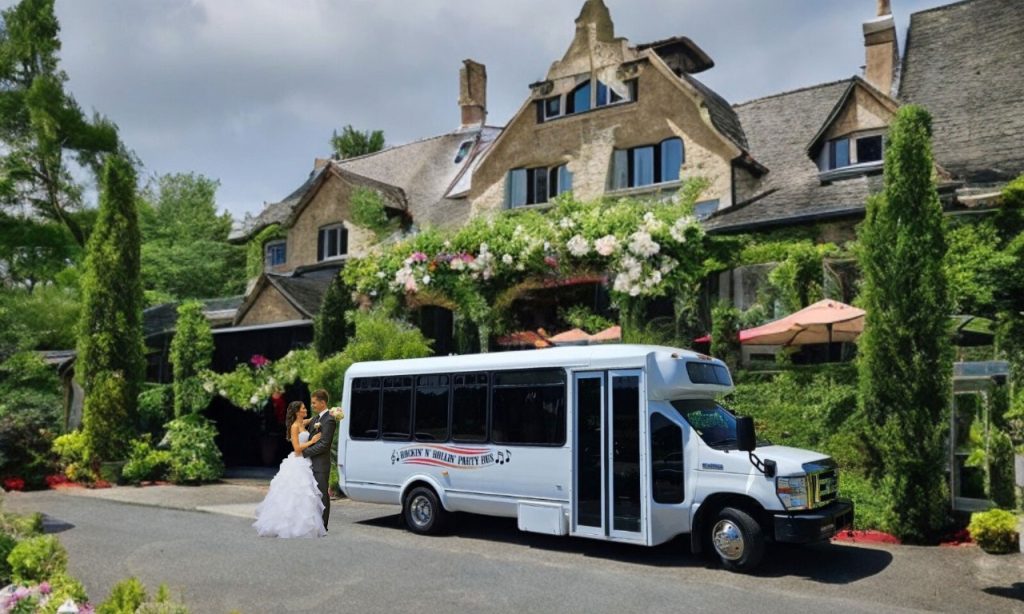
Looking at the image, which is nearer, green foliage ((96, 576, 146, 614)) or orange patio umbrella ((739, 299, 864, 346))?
green foliage ((96, 576, 146, 614))

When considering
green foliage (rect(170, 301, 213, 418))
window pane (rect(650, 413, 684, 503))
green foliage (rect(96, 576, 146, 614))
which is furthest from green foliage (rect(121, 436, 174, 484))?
green foliage (rect(96, 576, 146, 614))

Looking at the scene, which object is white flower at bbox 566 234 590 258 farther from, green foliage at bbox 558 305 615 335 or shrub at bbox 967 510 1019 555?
shrub at bbox 967 510 1019 555

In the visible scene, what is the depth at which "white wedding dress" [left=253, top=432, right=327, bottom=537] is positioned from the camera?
34.6 ft

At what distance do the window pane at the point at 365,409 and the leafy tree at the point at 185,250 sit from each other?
3109cm

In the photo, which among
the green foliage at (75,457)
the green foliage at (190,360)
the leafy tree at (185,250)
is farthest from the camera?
the leafy tree at (185,250)

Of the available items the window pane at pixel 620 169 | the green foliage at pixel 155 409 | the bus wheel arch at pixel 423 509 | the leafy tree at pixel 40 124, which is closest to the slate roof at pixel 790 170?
the window pane at pixel 620 169

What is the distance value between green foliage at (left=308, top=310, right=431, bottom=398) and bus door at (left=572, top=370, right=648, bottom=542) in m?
6.84

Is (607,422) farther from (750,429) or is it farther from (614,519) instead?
(750,429)

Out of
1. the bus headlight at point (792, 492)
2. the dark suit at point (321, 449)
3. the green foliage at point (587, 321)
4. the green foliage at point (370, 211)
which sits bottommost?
the bus headlight at point (792, 492)

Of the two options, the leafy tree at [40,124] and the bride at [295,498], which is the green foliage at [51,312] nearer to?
the leafy tree at [40,124]

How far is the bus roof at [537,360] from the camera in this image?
10.9 m

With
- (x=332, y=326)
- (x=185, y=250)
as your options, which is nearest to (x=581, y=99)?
(x=332, y=326)

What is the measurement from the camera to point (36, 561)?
726 centimetres

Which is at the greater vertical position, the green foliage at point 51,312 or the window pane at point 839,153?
the window pane at point 839,153
